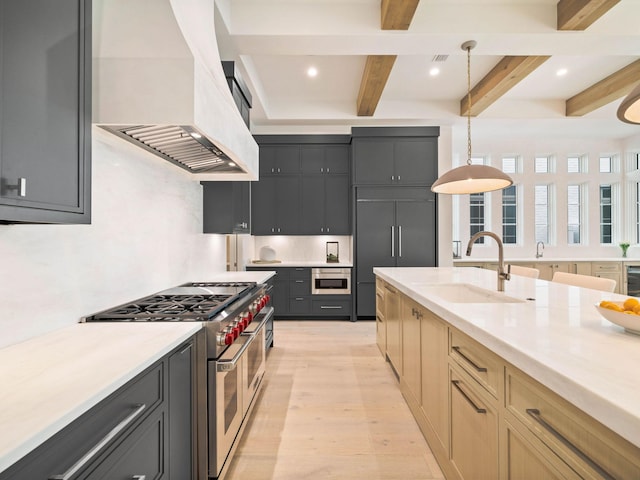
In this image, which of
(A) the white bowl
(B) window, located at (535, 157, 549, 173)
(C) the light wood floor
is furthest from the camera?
(B) window, located at (535, 157, 549, 173)

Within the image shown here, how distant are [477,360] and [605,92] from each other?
4.87 meters

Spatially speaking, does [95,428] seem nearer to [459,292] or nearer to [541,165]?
[459,292]

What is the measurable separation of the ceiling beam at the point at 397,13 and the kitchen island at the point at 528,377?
7.15ft

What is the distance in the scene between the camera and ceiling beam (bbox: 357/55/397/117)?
3.62 m

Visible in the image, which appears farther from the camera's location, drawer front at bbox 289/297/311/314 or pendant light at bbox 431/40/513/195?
drawer front at bbox 289/297/311/314

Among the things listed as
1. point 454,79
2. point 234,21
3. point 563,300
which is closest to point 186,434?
point 563,300

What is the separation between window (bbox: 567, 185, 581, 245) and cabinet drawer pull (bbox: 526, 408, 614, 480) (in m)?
6.90

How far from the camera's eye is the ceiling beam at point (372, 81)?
3622 mm

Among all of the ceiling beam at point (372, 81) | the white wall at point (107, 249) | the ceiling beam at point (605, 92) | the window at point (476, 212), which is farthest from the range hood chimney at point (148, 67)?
the window at point (476, 212)

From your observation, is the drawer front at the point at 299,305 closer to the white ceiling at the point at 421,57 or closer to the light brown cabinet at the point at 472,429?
the white ceiling at the point at 421,57

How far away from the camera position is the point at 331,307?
5.25 m

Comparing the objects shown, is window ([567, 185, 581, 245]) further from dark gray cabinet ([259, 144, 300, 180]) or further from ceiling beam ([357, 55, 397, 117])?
dark gray cabinet ([259, 144, 300, 180])

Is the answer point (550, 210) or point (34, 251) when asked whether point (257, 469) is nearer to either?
point (34, 251)

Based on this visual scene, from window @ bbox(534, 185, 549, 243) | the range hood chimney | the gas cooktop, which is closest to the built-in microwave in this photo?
the gas cooktop
